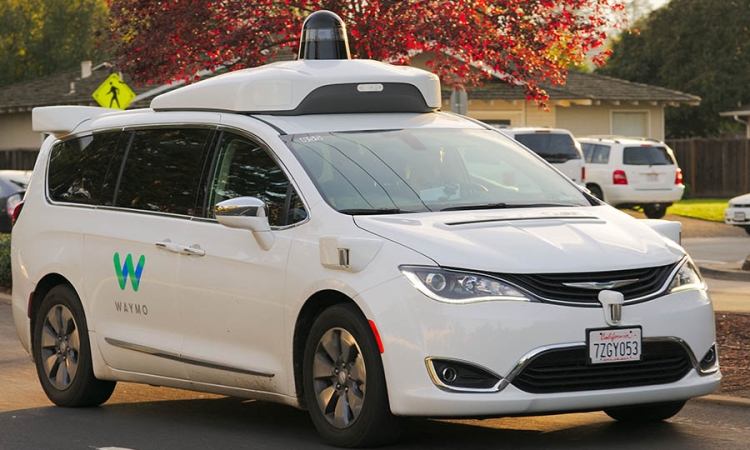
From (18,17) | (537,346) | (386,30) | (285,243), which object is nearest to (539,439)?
(537,346)

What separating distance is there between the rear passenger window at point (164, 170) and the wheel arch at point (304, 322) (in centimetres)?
126

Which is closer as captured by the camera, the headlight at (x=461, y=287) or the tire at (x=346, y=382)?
the headlight at (x=461, y=287)

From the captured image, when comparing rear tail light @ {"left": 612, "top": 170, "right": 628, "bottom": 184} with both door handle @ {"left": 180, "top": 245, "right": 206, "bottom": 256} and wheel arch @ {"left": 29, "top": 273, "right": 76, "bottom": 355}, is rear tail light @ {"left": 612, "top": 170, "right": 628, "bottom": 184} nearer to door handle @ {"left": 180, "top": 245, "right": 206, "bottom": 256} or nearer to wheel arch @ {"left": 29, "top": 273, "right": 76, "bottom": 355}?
wheel arch @ {"left": 29, "top": 273, "right": 76, "bottom": 355}

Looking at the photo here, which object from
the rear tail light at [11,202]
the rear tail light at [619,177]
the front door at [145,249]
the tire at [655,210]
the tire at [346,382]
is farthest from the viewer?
the tire at [655,210]

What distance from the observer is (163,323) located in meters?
8.66

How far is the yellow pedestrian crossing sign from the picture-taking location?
22375 millimetres

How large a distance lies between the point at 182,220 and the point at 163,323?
0.61 m

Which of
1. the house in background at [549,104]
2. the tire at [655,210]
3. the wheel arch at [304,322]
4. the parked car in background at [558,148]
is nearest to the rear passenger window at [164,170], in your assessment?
the wheel arch at [304,322]

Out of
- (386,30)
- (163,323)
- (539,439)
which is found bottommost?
(539,439)

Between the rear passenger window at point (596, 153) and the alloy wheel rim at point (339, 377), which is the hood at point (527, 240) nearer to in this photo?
the alloy wheel rim at point (339, 377)

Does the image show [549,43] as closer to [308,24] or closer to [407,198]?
[308,24]

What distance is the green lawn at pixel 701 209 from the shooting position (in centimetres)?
3478

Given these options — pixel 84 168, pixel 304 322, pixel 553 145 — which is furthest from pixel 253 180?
pixel 553 145

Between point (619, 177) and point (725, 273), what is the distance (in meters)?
13.7
